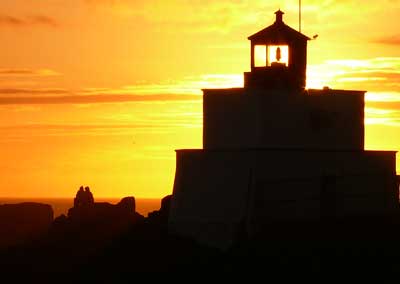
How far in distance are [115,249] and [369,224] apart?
32.9 ft

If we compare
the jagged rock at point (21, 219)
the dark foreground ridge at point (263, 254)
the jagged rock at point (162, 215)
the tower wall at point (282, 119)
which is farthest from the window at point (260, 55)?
the jagged rock at point (21, 219)

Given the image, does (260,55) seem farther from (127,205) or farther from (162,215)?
(127,205)

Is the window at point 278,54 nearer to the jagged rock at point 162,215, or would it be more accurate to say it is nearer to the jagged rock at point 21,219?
the jagged rock at point 162,215

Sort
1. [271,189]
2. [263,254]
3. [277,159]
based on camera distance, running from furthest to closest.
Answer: [277,159], [271,189], [263,254]

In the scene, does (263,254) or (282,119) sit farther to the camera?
(282,119)

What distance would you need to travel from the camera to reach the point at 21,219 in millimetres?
85375

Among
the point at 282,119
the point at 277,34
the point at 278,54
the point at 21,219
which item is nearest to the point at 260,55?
the point at 278,54

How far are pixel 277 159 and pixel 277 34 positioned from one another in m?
→ 4.17

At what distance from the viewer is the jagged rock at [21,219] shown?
77.3m

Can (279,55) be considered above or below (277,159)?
above

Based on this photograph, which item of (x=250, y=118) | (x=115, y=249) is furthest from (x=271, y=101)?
(x=115, y=249)

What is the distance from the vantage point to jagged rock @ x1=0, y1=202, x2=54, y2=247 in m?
77.3

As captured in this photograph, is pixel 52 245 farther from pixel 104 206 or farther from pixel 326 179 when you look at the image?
pixel 326 179

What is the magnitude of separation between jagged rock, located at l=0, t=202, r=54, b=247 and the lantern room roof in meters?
37.2
